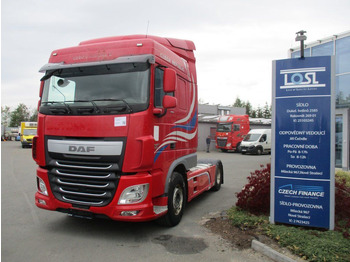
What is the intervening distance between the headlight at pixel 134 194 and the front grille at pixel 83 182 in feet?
0.58

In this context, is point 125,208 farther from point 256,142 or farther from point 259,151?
point 259,151

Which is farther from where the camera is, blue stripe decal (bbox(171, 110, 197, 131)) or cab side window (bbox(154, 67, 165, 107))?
blue stripe decal (bbox(171, 110, 197, 131))

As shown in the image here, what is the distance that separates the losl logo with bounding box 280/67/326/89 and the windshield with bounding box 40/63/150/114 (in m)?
2.31

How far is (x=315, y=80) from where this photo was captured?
465 cm

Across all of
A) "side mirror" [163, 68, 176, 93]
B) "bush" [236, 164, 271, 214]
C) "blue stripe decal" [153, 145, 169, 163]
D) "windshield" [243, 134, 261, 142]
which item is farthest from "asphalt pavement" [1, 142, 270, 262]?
"windshield" [243, 134, 261, 142]

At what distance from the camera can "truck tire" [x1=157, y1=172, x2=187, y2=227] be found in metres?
5.12

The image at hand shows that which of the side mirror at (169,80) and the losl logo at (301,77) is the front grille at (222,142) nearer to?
the losl logo at (301,77)

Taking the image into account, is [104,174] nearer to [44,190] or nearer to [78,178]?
[78,178]

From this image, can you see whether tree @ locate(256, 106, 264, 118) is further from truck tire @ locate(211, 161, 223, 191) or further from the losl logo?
the losl logo

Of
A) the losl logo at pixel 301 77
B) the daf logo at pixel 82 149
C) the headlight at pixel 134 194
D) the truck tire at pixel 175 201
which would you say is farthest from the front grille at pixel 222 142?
the daf logo at pixel 82 149

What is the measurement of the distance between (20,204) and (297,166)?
6.23 m

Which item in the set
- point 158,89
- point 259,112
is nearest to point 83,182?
point 158,89

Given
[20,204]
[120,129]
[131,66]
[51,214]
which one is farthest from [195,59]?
[20,204]

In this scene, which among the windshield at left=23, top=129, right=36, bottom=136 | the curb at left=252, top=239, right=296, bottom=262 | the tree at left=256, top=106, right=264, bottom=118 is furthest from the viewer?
the tree at left=256, top=106, right=264, bottom=118
